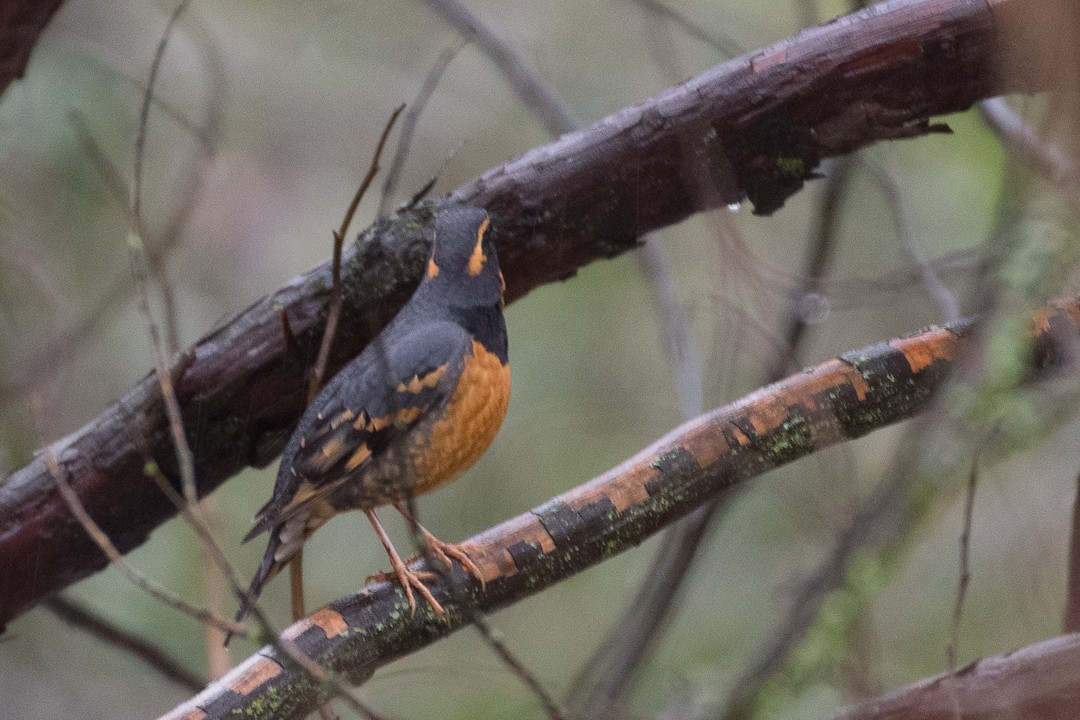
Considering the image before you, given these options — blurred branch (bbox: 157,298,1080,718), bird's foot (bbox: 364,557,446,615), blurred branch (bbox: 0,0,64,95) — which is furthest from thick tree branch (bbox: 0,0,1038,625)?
blurred branch (bbox: 0,0,64,95)

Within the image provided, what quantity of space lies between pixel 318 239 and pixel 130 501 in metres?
1.64

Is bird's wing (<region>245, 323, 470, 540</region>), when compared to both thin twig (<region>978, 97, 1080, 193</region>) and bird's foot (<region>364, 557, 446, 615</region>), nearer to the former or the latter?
bird's foot (<region>364, 557, 446, 615</region>)

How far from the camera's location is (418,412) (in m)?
1.84

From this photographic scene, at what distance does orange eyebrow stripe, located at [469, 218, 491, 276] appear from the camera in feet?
6.14

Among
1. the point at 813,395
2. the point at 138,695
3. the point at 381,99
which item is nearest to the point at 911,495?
the point at 813,395

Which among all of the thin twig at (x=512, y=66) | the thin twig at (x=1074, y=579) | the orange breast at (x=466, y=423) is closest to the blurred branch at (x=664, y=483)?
the orange breast at (x=466, y=423)

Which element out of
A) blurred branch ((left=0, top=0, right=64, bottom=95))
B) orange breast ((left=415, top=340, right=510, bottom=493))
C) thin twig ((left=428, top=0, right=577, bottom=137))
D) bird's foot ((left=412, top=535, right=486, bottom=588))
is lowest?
bird's foot ((left=412, top=535, right=486, bottom=588))

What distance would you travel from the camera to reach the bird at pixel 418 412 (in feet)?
5.99

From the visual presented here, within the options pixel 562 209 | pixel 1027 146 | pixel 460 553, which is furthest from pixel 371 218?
pixel 1027 146

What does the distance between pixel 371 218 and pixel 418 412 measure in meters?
1.88

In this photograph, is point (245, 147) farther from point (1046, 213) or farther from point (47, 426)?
point (1046, 213)

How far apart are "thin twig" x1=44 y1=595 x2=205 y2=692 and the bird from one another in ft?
1.84

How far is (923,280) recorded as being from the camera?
A: 100 inches

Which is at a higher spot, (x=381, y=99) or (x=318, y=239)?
(x=381, y=99)
